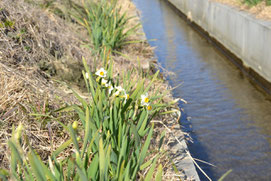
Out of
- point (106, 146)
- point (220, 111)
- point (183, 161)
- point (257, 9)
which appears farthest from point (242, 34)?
point (106, 146)

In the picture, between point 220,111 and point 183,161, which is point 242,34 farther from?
point 183,161

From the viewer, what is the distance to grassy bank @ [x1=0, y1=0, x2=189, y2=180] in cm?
209

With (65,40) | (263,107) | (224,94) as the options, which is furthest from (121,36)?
(263,107)

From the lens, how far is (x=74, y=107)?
2.82 metres

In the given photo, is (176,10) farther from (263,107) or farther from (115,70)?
(115,70)

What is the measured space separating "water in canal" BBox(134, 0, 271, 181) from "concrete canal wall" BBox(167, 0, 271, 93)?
30 cm

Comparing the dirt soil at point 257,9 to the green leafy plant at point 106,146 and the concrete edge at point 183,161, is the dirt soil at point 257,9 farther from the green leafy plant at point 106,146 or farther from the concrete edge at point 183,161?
the green leafy plant at point 106,146

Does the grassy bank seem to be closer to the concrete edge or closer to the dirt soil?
the concrete edge

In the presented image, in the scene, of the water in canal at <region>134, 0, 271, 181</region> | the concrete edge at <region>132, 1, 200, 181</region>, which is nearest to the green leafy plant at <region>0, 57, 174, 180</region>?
the concrete edge at <region>132, 1, 200, 181</region>

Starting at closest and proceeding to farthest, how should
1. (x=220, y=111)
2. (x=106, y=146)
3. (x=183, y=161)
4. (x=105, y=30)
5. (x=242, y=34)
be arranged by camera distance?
1. (x=106, y=146)
2. (x=183, y=161)
3. (x=105, y=30)
4. (x=220, y=111)
5. (x=242, y=34)

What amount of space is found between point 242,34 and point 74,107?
235 inches

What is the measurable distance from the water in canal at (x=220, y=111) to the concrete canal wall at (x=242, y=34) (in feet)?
0.99

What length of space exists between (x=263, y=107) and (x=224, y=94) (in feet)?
2.64

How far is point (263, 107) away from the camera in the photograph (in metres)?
6.24
